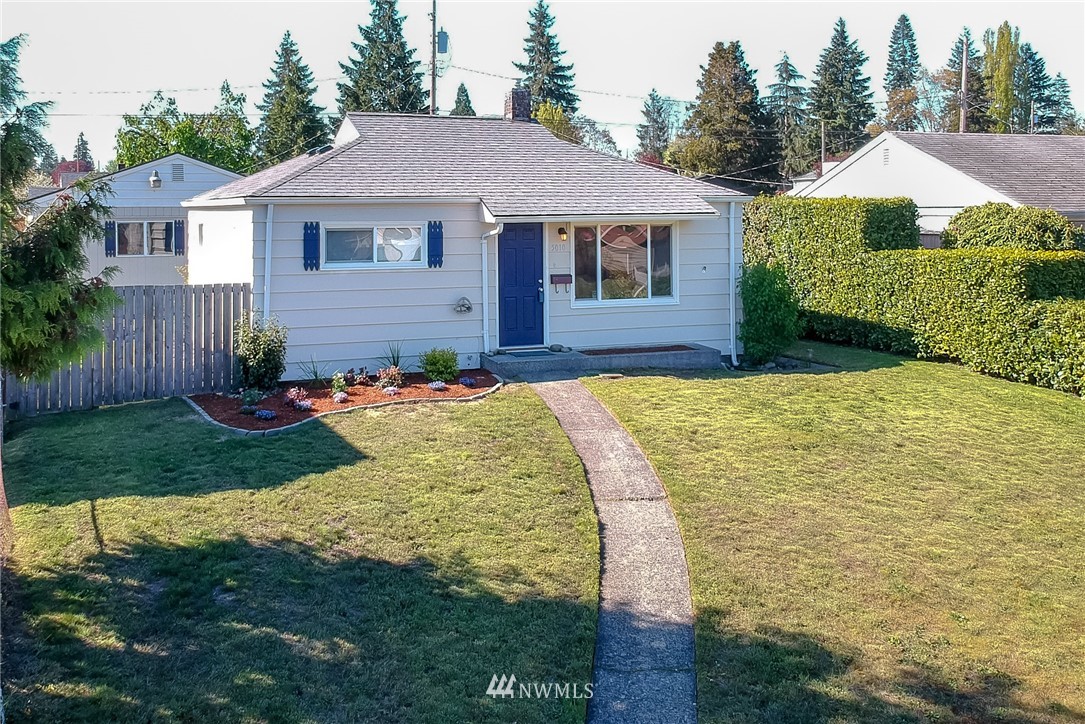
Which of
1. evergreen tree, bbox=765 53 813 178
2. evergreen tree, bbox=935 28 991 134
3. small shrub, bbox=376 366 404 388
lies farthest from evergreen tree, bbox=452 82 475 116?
Answer: small shrub, bbox=376 366 404 388

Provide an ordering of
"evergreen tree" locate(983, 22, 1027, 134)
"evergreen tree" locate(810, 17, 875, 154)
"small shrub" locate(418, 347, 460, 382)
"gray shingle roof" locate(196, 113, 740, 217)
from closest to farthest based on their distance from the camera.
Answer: "small shrub" locate(418, 347, 460, 382) → "gray shingle roof" locate(196, 113, 740, 217) → "evergreen tree" locate(983, 22, 1027, 134) → "evergreen tree" locate(810, 17, 875, 154)

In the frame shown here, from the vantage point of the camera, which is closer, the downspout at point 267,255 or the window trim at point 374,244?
the downspout at point 267,255

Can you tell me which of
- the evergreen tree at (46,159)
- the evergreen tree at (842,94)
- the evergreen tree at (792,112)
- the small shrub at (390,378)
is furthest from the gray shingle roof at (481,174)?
the evergreen tree at (842,94)

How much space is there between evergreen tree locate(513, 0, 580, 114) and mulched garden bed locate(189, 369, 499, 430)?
46.3 metres

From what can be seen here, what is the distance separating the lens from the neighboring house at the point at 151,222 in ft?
89.0

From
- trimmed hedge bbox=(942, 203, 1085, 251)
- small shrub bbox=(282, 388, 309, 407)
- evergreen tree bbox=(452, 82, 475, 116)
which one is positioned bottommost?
small shrub bbox=(282, 388, 309, 407)

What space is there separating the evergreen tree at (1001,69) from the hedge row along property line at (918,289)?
4139cm

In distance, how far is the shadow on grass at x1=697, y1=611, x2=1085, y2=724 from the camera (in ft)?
18.1

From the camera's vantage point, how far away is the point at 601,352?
1572 centimetres

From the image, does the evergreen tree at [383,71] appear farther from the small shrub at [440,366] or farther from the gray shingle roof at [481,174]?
the small shrub at [440,366]

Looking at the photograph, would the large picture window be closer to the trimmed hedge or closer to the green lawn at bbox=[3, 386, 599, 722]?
the green lawn at bbox=[3, 386, 599, 722]

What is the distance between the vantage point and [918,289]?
17.5 metres

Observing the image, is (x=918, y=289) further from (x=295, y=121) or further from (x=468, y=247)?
(x=295, y=121)

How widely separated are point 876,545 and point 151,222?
24.4 m
